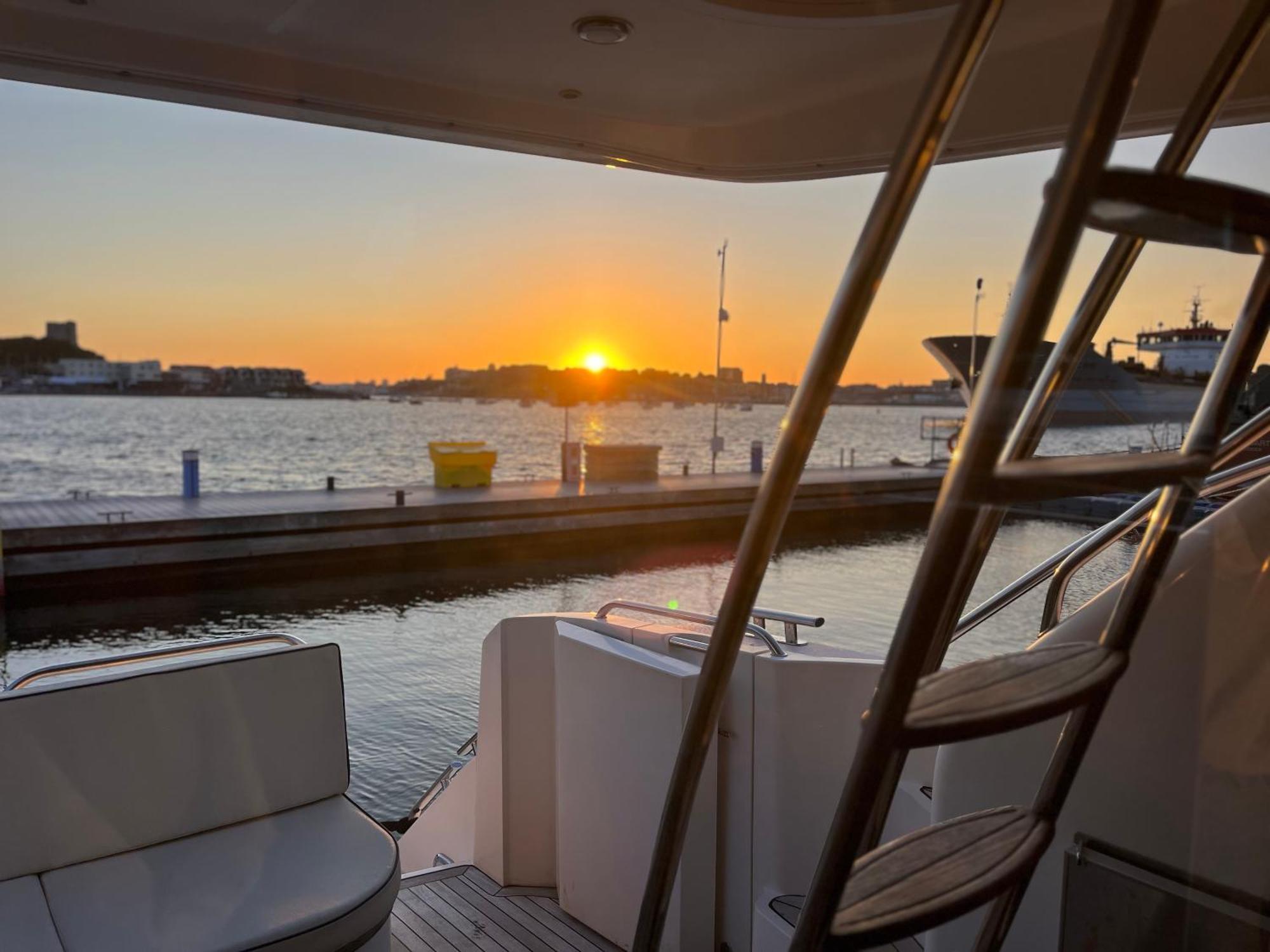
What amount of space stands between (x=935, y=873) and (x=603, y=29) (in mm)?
1884

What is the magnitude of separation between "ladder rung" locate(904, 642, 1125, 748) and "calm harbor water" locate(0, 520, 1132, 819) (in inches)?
224

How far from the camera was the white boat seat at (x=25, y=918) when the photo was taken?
1617mm

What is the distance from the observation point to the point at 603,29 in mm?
2021

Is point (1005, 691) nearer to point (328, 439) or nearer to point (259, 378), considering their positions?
point (328, 439)

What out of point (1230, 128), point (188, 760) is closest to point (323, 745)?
point (188, 760)

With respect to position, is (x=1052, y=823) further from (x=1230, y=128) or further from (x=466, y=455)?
(x=466, y=455)

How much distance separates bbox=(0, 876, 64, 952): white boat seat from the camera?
1617mm

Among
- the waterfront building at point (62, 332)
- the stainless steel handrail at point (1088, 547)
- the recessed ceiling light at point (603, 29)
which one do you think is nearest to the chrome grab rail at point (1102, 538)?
the stainless steel handrail at point (1088, 547)

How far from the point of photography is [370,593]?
12.6m

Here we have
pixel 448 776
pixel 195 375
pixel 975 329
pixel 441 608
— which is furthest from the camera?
pixel 195 375

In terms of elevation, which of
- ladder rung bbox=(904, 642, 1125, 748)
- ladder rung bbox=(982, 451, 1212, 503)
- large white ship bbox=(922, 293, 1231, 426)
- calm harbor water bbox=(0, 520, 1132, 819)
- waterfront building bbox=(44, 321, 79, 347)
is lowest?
calm harbor water bbox=(0, 520, 1132, 819)

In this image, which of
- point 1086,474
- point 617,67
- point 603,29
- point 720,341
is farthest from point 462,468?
point 1086,474

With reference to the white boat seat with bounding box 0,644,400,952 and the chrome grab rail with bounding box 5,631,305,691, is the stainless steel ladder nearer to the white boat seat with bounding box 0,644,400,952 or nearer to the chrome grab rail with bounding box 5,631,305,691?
the white boat seat with bounding box 0,644,400,952

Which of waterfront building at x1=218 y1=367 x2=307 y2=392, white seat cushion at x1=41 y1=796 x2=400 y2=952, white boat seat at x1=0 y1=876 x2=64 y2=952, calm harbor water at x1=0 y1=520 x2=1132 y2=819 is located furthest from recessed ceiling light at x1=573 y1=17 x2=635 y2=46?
waterfront building at x1=218 y1=367 x2=307 y2=392
